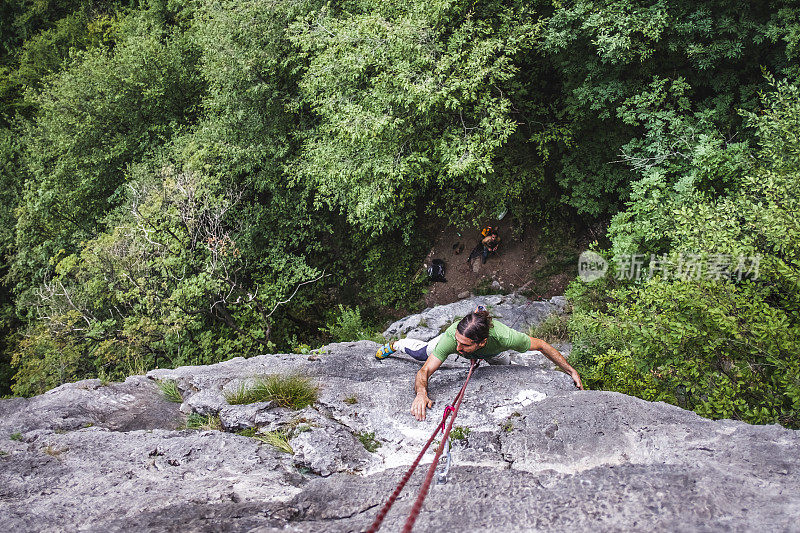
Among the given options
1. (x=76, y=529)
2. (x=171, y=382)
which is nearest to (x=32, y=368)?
(x=171, y=382)

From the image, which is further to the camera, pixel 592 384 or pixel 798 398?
pixel 592 384

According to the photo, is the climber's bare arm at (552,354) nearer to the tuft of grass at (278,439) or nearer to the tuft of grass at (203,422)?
the tuft of grass at (278,439)

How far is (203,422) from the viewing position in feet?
15.5

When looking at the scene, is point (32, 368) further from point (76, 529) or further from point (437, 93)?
point (437, 93)

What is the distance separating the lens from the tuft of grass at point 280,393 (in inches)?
183

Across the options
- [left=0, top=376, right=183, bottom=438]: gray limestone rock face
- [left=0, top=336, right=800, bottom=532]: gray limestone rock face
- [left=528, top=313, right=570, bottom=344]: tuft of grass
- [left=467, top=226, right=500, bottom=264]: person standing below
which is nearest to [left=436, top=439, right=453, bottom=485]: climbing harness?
[left=0, top=336, right=800, bottom=532]: gray limestone rock face

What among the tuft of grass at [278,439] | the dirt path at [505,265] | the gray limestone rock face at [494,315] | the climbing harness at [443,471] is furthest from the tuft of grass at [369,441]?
the dirt path at [505,265]

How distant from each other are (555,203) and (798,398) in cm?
908

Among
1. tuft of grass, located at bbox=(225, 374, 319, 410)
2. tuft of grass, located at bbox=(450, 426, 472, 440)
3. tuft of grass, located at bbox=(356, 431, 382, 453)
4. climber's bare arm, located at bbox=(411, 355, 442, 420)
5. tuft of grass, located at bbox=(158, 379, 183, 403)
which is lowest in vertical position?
tuft of grass, located at bbox=(158, 379, 183, 403)

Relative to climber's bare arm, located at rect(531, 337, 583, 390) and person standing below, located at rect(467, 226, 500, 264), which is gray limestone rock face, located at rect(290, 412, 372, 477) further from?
person standing below, located at rect(467, 226, 500, 264)

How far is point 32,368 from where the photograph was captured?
36.9 ft

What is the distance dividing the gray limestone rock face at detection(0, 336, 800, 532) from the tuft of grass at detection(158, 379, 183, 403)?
0.21m

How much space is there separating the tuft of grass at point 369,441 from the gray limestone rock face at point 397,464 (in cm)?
3

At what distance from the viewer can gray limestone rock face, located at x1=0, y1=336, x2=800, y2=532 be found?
2.71 metres
